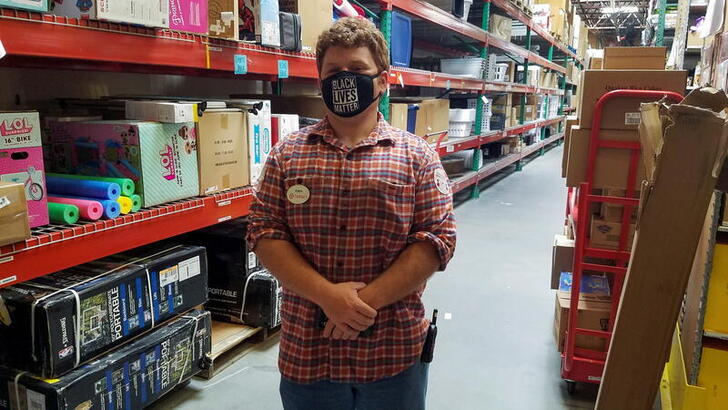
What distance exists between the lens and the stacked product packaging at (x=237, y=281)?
249cm

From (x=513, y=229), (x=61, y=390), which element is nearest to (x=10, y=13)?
(x=61, y=390)

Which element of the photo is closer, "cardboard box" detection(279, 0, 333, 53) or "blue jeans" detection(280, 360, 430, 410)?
"blue jeans" detection(280, 360, 430, 410)

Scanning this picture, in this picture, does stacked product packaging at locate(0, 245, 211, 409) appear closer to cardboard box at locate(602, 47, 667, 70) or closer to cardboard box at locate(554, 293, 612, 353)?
cardboard box at locate(554, 293, 612, 353)

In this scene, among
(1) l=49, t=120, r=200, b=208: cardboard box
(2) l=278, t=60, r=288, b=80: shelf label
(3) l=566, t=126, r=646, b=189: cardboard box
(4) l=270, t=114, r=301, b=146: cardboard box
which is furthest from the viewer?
(4) l=270, t=114, r=301, b=146: cardboard box

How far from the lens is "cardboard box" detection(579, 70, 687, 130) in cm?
208

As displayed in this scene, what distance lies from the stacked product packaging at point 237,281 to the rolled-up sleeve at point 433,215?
4.57 ft

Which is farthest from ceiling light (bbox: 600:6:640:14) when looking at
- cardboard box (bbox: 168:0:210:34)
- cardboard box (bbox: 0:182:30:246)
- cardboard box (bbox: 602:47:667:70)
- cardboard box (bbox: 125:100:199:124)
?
cardboard box (bbox: 0:182:30:246)

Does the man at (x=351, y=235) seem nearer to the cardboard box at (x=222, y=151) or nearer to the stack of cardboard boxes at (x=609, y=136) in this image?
the cardboard box at (x=222, y=151)

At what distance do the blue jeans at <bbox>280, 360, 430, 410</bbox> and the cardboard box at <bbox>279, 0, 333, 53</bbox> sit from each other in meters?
1.80

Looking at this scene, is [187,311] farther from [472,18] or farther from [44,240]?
[472,18]

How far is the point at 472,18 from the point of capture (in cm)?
687

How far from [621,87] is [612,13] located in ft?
41.8

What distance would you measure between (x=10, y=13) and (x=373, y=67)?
3.02 ft

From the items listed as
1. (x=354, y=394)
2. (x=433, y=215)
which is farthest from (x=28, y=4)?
(x=354, y=394)
